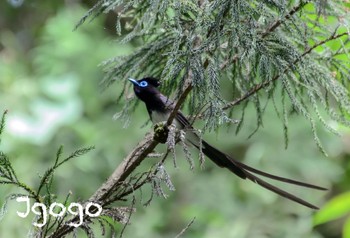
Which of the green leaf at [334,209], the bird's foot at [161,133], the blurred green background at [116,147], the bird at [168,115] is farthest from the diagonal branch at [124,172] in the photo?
the blurred green background at [116,147]

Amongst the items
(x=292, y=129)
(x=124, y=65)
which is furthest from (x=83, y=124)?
(x=124, y=65)

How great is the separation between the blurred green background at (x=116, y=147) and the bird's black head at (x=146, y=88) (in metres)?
2.44

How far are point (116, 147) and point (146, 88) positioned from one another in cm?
306

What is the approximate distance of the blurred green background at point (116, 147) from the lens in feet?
15.6

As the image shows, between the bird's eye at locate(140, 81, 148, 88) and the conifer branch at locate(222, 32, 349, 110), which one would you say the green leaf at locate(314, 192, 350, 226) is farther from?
the bird's eye at locate(140, 81, 148, 88)

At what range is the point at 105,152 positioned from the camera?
5.19 m

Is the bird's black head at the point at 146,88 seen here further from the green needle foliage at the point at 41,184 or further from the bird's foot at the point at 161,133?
the green needle foliage at the point at 41,184

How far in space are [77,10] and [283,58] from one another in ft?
13.3

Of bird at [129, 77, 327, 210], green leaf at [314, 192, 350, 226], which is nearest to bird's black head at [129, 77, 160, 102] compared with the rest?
bird at [129, 77, 327, 210]

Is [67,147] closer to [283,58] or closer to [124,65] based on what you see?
[124,65]

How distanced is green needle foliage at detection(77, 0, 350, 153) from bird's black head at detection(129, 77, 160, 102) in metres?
0.04

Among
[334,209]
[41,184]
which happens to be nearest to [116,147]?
[334,209]

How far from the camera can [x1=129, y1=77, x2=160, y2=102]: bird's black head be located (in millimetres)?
2115

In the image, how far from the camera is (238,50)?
189 centimetres
